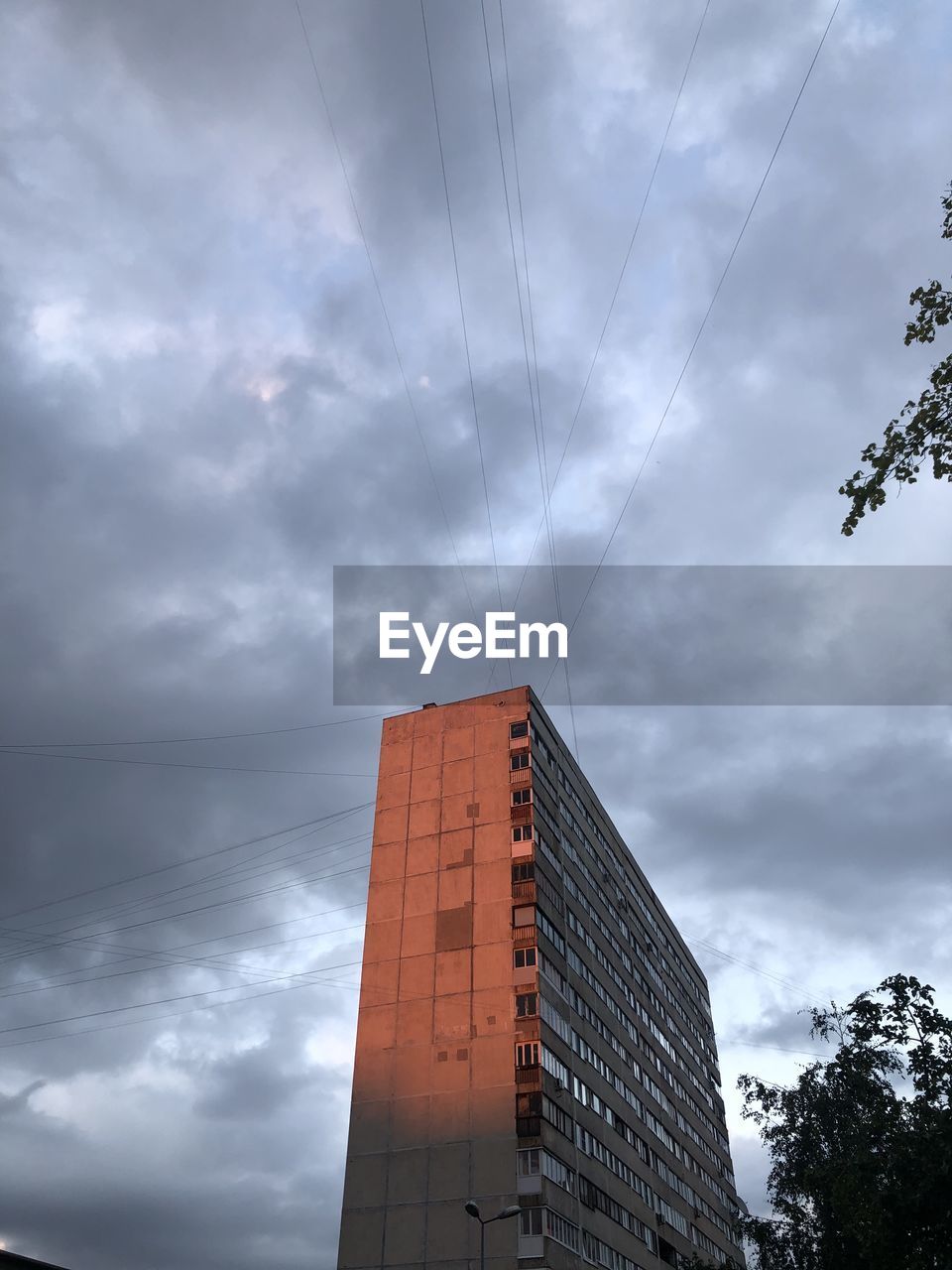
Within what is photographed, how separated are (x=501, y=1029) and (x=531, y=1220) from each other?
29.6 ft

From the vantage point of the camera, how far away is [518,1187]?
166 ft

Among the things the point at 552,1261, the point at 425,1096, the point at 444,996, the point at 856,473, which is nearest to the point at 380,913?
the point at 444,996

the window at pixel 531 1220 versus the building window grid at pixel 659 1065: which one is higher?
the building window grid at pixel 659 1065

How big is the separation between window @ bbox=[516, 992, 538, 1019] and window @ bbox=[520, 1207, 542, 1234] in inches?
358

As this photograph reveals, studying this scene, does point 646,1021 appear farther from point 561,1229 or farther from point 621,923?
point 561,1229

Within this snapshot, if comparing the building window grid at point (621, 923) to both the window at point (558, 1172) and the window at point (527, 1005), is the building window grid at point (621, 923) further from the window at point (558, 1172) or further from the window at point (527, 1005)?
the window at point (558, 1172)

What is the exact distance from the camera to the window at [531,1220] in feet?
162

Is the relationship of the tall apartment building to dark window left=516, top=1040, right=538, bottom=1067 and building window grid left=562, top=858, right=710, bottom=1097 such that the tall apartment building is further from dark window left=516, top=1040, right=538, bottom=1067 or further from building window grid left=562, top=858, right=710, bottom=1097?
building window grid left=562, top=858, right=710, bottom=1097

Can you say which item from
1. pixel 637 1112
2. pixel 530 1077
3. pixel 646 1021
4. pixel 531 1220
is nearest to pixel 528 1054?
pixel 530 1077

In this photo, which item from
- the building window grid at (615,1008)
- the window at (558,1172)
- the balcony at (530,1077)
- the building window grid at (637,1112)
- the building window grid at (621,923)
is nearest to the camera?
the window at (558,1172)

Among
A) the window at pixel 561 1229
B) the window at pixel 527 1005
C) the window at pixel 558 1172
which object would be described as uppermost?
the window at pixel 527 1005

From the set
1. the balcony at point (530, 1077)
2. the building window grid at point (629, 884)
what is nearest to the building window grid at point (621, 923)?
the building window grid at point (629, 884)

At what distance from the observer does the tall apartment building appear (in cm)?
5156

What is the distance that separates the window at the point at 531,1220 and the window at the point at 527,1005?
9092mm
